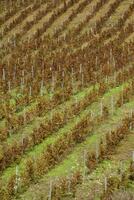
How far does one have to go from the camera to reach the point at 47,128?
26.4m

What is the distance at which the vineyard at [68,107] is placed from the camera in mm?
21906

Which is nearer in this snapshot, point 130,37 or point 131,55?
point 131,55

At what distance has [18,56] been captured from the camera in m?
39.7

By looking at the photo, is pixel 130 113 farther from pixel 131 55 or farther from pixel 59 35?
pixel 59 35

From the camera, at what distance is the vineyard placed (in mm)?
21906

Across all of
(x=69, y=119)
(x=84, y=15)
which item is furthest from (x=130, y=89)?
(x=84, y=15)

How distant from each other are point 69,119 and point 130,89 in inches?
207

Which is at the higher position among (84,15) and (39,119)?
(84,15)

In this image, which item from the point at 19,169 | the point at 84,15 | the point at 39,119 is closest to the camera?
the point at 19,169

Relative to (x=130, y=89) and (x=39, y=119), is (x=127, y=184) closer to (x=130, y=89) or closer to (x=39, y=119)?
(x=39, y=119)

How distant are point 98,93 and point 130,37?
1315cm

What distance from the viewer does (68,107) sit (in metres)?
29.6

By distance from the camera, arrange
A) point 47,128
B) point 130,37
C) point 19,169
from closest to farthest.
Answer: point 19,169 < point 47,128 < point 130,37

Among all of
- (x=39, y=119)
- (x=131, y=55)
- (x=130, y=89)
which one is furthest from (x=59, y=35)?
(x=39, y=119)
